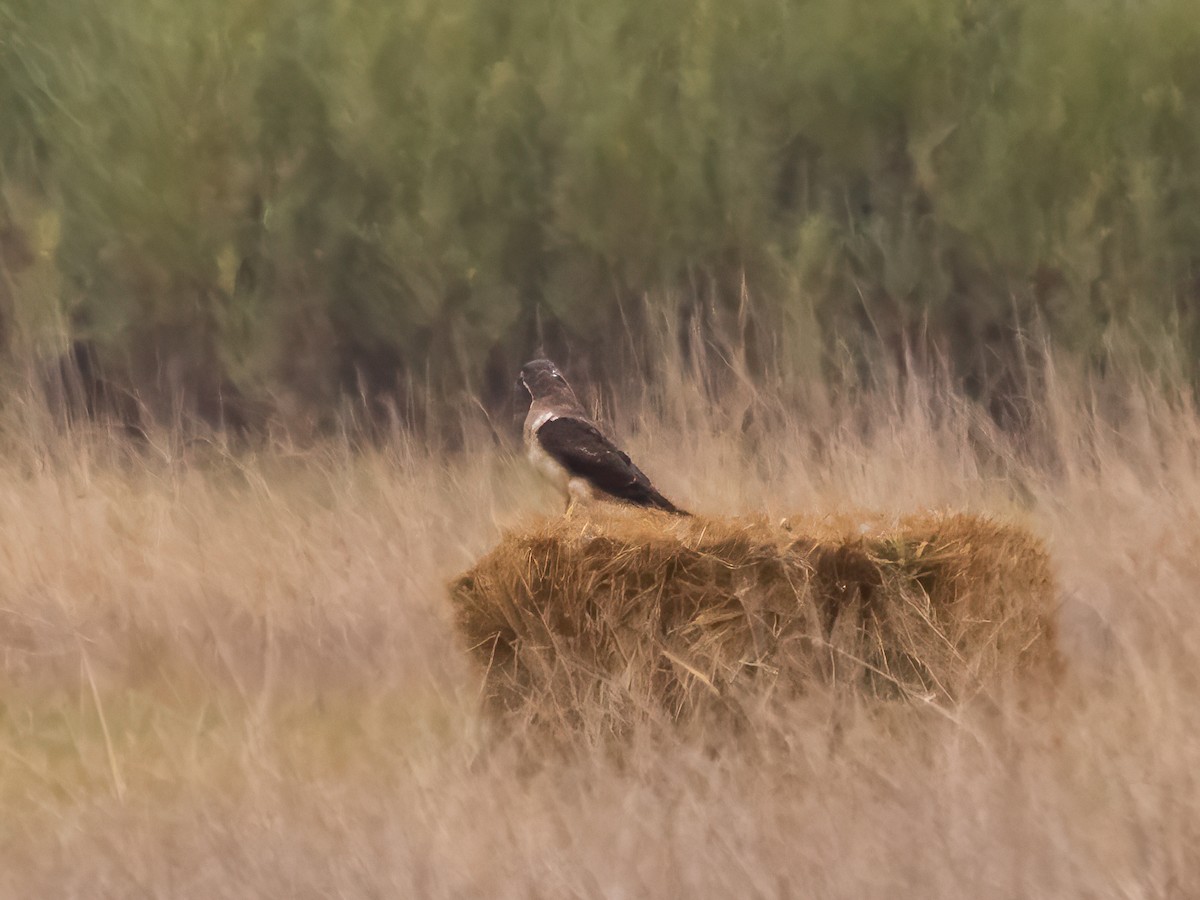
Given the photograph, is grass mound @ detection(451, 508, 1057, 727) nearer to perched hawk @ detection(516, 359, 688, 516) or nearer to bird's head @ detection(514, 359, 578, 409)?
perched hawk @ detection(516, 359, 688, 516)

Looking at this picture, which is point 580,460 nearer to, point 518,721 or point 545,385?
point 545,385

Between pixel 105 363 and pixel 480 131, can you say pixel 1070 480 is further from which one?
pixel 105 363

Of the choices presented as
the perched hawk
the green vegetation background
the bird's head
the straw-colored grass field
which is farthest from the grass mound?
the green vegetation background

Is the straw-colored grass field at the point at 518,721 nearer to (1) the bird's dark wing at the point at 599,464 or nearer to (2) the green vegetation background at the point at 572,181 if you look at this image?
(1) the bird's dark wing at the point at 599,464

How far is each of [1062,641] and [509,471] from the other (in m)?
3.88

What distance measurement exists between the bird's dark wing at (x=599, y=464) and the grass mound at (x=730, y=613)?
0.70 meters

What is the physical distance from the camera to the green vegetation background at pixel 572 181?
10.7 metres

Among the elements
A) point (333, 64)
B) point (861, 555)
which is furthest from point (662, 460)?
point (333, 64)

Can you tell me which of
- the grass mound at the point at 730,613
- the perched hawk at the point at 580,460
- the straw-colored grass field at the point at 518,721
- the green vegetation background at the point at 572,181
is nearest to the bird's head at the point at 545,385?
the perched hawk at the point at 580,460

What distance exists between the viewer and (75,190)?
39.1 feet

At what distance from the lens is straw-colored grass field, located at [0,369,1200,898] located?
4.46m

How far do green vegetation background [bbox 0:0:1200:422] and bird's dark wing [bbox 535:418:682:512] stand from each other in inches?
Answer: 155

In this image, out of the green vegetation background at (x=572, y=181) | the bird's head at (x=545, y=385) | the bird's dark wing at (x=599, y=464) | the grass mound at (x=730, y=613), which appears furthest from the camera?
the green vegetation background at (x=572, y=181)

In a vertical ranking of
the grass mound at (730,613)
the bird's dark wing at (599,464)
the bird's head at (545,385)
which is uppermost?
the bird's head at (545,385)
